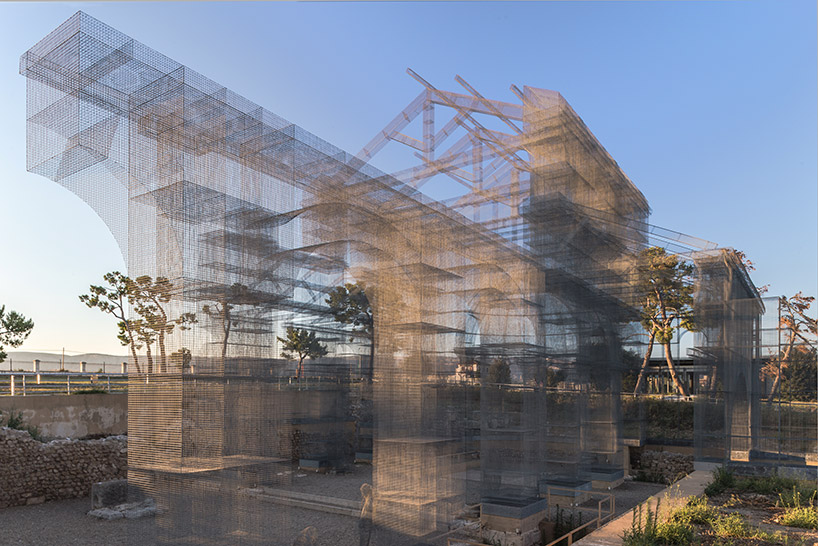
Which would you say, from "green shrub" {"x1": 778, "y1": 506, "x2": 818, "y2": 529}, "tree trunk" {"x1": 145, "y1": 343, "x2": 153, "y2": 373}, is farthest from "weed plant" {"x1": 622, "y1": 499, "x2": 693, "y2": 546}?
"tree trunk" {"x1": 145, "y1": 343, "x2": 153, "y2": 373}

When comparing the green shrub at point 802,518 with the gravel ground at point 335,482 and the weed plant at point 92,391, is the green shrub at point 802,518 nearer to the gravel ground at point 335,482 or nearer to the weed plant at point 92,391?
the gravel ground at point 335,482

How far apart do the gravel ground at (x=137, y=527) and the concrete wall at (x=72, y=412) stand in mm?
2409

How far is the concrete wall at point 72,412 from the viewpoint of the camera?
1373 centimetres

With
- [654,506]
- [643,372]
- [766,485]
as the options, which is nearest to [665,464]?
[643,372]

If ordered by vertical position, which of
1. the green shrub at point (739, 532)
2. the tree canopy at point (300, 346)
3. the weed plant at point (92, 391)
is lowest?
the green shrub at point (739, 532)

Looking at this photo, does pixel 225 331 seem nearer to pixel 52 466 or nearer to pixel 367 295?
pixel 367 295

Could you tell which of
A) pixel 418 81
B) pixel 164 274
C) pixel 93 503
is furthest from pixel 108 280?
pixel 164 274

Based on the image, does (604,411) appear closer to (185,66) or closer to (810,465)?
(810,465)

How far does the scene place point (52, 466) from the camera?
495 inches

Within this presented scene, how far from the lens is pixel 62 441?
42.5 ft

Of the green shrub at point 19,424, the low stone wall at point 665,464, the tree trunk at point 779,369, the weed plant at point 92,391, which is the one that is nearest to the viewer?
the green shrub at point 19,424

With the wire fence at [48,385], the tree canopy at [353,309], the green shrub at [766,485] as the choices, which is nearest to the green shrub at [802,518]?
the green shrub at [766,485]

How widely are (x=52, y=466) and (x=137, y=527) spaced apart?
6.29 m

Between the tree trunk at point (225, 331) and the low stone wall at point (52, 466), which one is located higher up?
the tree trunk at point (225, 331)
